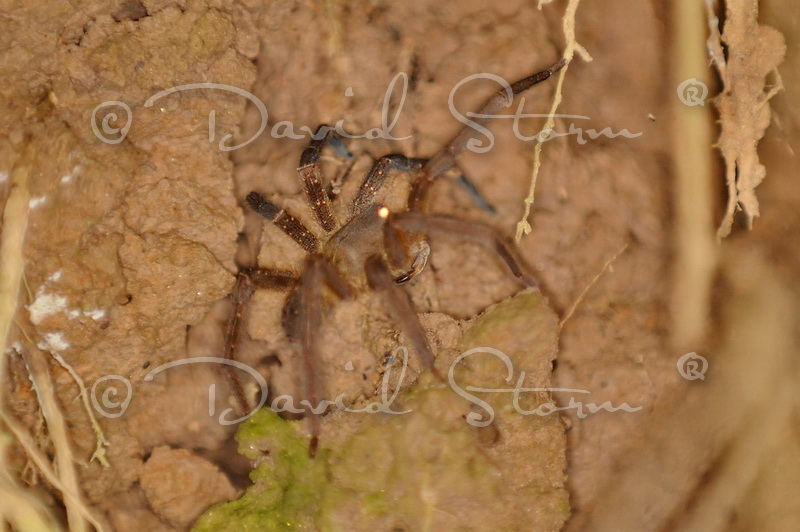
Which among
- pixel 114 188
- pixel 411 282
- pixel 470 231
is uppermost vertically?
pixel 114 188

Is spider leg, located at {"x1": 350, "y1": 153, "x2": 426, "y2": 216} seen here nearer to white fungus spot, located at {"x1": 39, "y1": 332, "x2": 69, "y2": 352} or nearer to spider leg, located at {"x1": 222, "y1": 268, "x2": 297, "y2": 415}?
spider leg, located at {"x1": 222, "y1": 268, "x2": 297, "y2": 415}

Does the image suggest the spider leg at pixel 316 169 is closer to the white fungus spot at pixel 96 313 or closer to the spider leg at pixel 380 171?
the spider leg at pixel 380 171

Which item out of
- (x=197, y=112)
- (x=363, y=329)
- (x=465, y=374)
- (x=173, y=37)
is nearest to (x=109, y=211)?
(x=197, y=112)

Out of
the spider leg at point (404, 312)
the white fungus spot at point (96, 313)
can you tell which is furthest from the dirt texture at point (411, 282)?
the spider leg at point (404, 312)

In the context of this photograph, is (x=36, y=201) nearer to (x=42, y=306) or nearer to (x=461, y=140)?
(x=42, y=306)

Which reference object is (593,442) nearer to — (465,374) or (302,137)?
(465,374)

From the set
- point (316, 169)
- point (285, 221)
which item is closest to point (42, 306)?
point (285, 221)

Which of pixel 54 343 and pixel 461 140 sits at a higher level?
pixel 461 140

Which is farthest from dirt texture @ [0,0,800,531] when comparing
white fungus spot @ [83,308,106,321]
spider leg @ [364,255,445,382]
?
spider leg @ [364,255,445,382]
